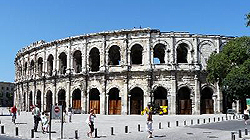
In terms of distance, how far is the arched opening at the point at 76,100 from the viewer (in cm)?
3697

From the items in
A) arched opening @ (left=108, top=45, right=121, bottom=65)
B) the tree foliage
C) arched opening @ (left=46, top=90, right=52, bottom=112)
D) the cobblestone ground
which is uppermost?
arched opening @ (left=108, top=45, right=121, bottom=65)

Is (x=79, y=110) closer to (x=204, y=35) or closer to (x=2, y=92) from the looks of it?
(x=204, y=35)

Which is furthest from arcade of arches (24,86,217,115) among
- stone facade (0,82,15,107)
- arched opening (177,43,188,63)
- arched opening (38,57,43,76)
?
stone facade (0,82,15,107)

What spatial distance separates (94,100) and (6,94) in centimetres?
7375

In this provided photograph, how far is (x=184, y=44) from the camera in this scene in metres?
34.6

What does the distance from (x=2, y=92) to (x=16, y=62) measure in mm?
52629

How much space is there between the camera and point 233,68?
93.9 feet

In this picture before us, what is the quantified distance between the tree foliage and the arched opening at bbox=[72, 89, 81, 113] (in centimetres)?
1611

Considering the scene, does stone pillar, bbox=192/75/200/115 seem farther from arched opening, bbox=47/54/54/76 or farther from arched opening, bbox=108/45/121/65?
arched opening, bbox=47/54/54/76

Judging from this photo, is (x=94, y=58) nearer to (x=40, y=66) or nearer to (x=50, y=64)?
(x=50, y=64)

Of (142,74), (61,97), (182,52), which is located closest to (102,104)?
(142,74)

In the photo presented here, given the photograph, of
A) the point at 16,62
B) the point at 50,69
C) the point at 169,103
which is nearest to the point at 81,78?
the point at 50,69

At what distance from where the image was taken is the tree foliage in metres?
26.9

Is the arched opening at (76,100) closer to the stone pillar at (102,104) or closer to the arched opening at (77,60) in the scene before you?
the arched opening at (77,60)
